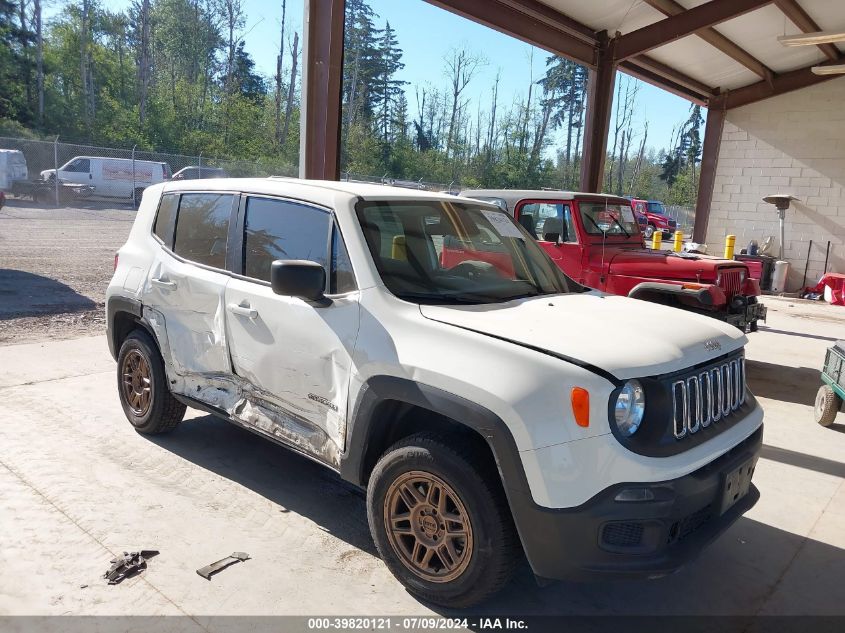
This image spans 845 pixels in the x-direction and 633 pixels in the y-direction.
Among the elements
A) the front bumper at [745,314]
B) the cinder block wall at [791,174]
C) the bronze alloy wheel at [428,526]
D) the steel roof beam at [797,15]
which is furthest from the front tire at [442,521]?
the cinder block wall at [791,174]

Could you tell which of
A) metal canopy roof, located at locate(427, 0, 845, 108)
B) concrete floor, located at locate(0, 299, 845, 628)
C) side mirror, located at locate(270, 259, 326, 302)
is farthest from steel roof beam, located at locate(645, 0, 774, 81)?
side mirror, located at locate(270, 259, 326, 302)

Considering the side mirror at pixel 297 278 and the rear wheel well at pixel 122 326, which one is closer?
the side mirror at pixel 297 278

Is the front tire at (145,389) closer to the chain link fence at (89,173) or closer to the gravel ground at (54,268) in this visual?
the gravel ground at (54,268)

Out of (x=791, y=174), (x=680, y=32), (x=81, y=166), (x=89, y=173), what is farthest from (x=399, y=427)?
(x=81, y=166)

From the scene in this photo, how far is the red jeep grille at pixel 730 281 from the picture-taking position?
24.5ft

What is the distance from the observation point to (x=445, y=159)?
46719mm

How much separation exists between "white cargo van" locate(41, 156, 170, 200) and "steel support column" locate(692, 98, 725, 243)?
61.9 ft

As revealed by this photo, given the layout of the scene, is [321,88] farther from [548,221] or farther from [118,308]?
[118,308]

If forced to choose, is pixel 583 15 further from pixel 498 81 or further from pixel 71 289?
pixel 498 81

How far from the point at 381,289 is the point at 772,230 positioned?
17.6 meters

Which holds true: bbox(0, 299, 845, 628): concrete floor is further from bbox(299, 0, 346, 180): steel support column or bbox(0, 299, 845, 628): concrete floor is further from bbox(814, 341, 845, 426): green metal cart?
bbox(299, 0, 346, 180): steel support column

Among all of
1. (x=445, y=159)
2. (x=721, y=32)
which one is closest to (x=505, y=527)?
(x=721, y=32)

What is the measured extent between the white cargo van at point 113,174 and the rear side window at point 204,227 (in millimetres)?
22520

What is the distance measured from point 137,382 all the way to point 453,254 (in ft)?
8.50
